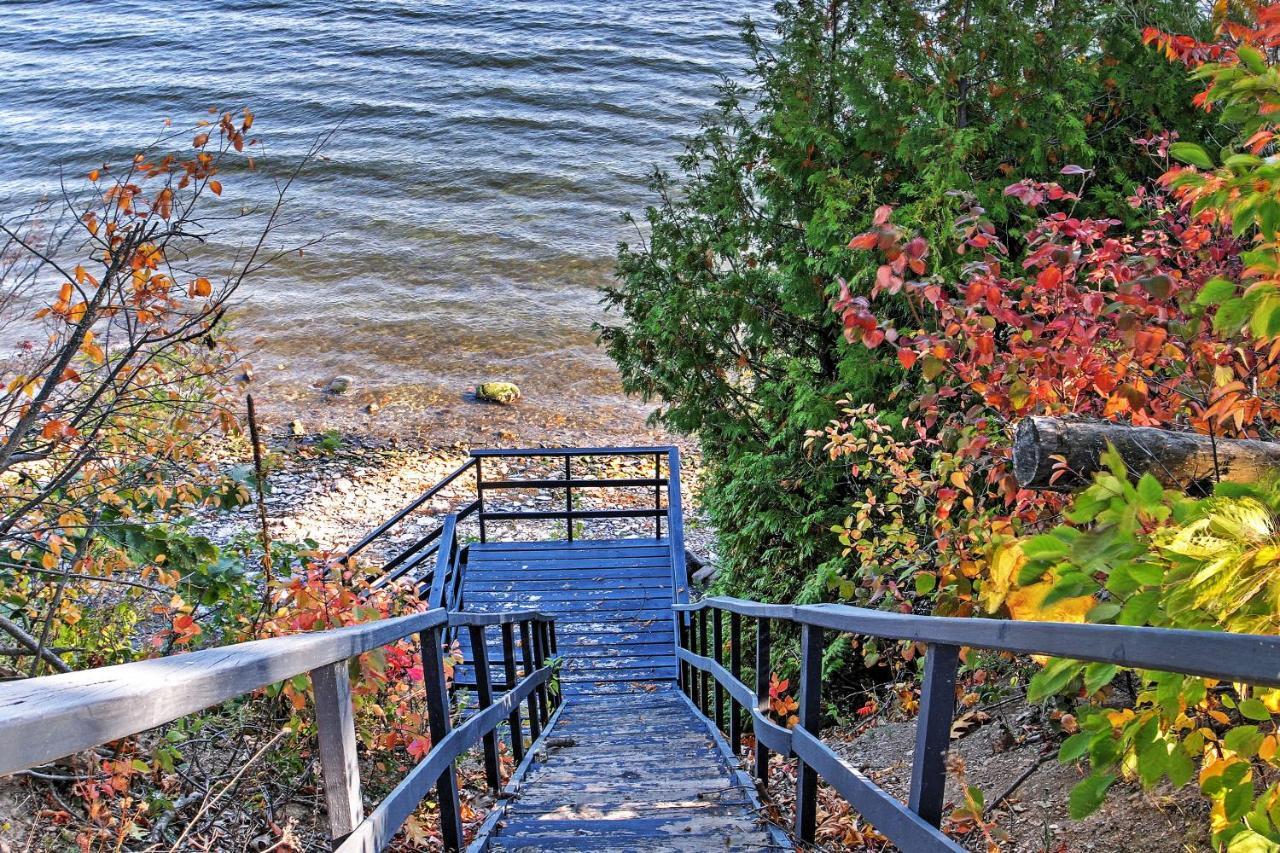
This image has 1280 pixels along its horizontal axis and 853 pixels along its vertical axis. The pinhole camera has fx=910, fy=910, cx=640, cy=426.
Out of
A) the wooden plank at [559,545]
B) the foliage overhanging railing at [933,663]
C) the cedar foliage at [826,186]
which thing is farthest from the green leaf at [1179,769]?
the wooden plank at [559,545]

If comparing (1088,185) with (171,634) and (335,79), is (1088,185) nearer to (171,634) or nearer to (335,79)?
(171,634)

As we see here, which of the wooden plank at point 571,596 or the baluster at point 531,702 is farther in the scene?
the wooden plank at point 571,596

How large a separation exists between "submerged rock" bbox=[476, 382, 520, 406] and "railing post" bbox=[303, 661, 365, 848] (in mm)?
17742

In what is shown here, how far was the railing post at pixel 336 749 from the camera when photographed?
1833 millimetres

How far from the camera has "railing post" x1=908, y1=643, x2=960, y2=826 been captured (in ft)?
5.95

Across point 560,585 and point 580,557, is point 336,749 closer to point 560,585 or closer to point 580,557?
point 560,585

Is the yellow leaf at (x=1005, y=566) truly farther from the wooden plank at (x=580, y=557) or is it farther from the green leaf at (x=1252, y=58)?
the wooden plank at (x=580, y=557)

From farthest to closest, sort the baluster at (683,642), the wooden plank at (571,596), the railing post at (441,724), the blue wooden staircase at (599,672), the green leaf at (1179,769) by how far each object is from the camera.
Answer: the wooden plank at (571,596) < the baluster at (683,642) < the blue wooden staircase at (599,672) < the railing post at (441,724) < the green leaf at (1179,769)

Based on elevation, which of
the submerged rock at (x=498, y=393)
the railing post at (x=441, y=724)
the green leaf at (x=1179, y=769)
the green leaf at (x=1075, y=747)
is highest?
the green leaf at (x=1179, y=769)

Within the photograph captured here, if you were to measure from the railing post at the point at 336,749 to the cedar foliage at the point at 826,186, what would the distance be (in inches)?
175

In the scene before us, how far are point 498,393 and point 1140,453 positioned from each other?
58.1 ft

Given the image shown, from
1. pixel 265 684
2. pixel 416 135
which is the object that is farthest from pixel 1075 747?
pixel 416 135

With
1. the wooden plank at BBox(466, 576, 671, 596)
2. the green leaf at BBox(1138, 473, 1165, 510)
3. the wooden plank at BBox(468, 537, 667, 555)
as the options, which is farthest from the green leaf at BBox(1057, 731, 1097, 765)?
the wooden plank at BBox(468, 537, 667, 555)

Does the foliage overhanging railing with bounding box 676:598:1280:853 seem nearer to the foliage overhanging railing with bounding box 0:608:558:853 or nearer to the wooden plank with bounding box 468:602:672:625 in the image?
the foliage overhanging railing with bounding box 0:608:558:853
